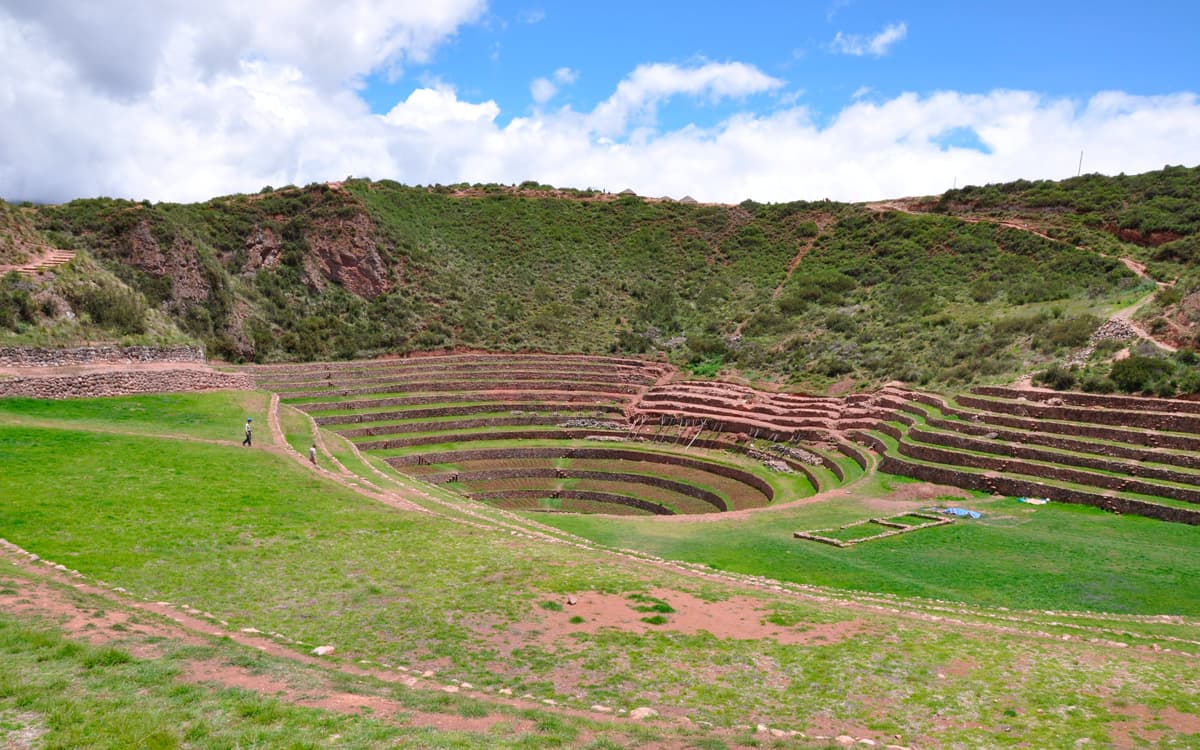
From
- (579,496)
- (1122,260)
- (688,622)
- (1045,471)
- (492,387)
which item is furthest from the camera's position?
(1122,260)

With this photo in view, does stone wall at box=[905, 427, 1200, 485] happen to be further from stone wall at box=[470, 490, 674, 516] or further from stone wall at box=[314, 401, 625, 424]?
stone wall at box=[314, 401, 625, 424]

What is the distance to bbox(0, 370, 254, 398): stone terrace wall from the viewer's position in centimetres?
2477

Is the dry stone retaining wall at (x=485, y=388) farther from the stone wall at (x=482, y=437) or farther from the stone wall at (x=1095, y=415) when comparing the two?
the stone wall at (x=1095, y=415)

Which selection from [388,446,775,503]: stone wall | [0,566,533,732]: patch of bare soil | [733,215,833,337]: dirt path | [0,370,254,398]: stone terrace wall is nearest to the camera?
[0,566,533,732]: patch of bare soil

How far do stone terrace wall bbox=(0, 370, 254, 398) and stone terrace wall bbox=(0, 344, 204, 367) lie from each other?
4.51 feet

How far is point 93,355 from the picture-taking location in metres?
28.3

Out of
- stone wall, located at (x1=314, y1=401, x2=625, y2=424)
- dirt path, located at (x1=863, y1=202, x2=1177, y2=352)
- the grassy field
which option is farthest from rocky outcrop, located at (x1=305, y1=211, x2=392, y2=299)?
dirt path, located at (x1=863, y1=202, x2=1177, y2=352)

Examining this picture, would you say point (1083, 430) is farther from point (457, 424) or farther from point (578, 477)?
point (457, 424)

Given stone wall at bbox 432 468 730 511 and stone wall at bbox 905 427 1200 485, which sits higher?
stone wall at bbox 905 427 1200 485

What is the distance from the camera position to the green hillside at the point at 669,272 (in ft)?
133

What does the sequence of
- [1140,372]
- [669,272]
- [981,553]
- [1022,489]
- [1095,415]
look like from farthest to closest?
[669,272], [1140,372], [1095,415], [1022,489], [981,553]

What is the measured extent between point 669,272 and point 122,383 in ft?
138

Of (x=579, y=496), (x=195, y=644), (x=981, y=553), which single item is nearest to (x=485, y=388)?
(x=579, y=496)

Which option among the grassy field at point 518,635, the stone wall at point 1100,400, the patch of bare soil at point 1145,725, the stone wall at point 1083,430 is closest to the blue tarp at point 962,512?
the grassy field at point 518,635
